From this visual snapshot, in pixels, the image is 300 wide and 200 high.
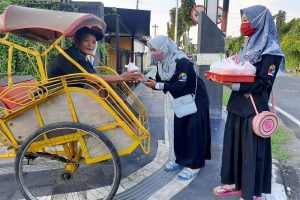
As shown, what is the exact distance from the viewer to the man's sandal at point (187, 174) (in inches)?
149

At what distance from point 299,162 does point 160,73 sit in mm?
2449

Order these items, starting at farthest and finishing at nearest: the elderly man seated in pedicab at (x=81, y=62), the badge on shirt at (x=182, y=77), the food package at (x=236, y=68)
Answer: the badge on shirt at (x=182, y=77) < the elderly man seated in pedicab at (x=81, y=62) < the food package at (x=236, y=68)

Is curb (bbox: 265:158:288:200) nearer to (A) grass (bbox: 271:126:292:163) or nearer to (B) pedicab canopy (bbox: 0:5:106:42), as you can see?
(A) grass (bbox: 271:126:292:163)

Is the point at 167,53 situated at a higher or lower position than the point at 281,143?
higher

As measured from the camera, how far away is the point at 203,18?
6148mm

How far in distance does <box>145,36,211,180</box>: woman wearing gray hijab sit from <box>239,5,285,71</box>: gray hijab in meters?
0.92

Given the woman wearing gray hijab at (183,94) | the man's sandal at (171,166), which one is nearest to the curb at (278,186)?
the woman wearing gray hijab at (183,94)

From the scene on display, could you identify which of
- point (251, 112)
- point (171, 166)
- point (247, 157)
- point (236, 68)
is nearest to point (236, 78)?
point (236, 68)

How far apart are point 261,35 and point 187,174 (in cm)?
188

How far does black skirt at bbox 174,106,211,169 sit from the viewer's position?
3.76 metres

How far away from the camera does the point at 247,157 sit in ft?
9.71

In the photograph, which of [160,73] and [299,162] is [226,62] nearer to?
[160,73]

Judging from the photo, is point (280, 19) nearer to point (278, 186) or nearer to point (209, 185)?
point (278, 186)

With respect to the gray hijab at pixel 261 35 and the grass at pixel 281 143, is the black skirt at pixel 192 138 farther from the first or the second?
the grass at pixel 281 143
